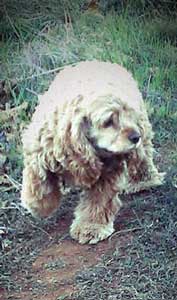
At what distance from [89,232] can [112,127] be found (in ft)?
0.74

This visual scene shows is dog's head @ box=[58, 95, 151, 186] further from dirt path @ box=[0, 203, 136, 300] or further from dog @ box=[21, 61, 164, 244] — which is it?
dirt path @ box=[0, 203, 136, 300]

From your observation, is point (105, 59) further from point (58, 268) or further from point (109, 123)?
point (58, 268)

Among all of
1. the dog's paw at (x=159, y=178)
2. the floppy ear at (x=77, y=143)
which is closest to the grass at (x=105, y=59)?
the dog's paw at (x=159, y=178)

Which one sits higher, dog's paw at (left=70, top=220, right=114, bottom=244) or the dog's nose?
the dog's nose

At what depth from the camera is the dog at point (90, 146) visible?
5.08ft

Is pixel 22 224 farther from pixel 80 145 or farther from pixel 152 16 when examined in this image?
pixel 152 16

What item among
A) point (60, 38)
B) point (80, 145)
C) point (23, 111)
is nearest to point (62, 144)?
point (80, 145)

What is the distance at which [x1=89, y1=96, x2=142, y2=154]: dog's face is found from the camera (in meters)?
1.53

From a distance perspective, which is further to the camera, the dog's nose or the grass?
the grass

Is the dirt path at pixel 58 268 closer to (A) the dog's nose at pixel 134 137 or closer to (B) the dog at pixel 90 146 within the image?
(B) the dog at pixel 90 146

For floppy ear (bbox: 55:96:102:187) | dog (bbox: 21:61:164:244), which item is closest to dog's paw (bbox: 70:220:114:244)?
dog (bbox: 21:61:164:244)

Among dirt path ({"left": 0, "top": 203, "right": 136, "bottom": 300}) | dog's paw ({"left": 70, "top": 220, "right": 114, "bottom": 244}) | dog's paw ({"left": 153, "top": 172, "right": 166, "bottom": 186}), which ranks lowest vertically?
dirt path ({"left": 0, "top": 203, "right": 136, "bottom": 300})

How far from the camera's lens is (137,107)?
161 cm

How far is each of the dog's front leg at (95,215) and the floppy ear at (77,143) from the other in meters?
0.08
